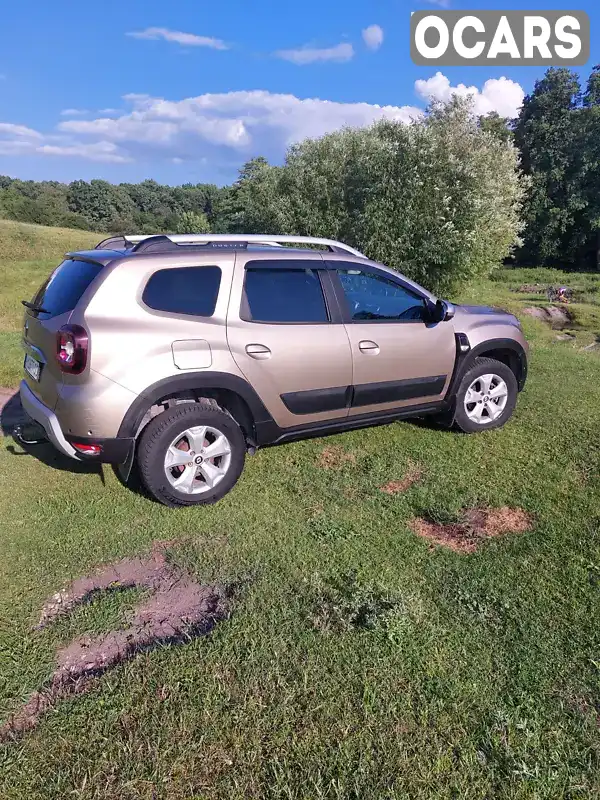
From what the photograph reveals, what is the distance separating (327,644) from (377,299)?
3049mm

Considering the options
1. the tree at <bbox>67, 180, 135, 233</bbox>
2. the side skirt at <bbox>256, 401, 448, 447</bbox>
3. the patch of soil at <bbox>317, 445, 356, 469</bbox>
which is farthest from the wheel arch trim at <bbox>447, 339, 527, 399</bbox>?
the tree at <bbox>67, 180, 135, 233</bbox>

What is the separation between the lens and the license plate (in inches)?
156

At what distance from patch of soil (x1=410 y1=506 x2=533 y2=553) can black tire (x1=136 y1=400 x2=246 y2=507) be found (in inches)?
54.2

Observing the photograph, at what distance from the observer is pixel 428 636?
2.61 m

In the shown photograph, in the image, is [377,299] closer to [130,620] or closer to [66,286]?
[66,286]

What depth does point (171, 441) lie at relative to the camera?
149 inches

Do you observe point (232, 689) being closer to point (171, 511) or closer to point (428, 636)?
point (428, 636)

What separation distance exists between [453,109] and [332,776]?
19212 mm

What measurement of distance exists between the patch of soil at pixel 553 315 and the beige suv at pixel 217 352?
11840 millimetres

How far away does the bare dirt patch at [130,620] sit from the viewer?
7.59 ft

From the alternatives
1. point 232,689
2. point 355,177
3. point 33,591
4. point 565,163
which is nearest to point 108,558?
point 33,591

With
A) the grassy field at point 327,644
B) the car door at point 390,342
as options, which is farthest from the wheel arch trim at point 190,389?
the car door at point 390,342

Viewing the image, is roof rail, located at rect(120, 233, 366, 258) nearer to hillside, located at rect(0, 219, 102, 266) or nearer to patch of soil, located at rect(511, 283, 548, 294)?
hillside, located at rect(0, 219, 102, 266)

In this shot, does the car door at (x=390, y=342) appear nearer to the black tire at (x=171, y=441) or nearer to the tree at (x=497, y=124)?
the black tire at (x=171, y=441)
